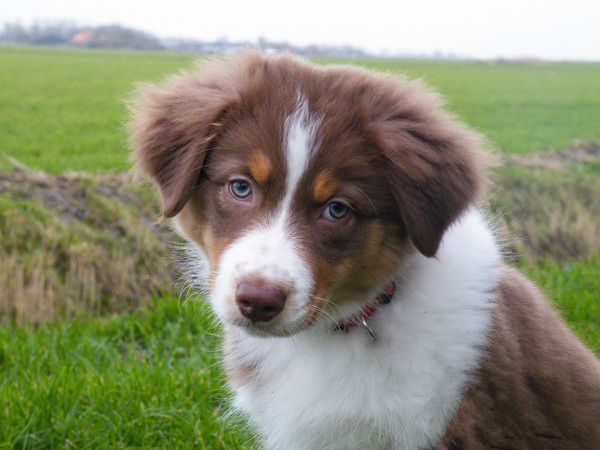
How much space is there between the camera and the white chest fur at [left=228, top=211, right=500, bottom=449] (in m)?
2.63

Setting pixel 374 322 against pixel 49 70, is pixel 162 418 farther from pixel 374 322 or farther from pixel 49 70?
pixel 49 70

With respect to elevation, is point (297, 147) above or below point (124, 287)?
above

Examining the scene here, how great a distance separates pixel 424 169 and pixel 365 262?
444 mm

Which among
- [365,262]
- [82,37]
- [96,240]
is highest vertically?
[365,262]

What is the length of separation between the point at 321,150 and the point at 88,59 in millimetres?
23179

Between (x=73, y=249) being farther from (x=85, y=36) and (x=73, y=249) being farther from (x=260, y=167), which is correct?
(x=85, y=36)

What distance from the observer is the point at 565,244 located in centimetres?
685

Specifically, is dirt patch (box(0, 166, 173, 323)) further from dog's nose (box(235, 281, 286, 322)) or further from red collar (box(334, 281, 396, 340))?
dog's nose (box(235, 281, 286, 322))

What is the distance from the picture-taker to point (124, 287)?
539 centimetres

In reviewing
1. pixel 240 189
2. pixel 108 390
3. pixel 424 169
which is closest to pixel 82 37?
pixel 108 390

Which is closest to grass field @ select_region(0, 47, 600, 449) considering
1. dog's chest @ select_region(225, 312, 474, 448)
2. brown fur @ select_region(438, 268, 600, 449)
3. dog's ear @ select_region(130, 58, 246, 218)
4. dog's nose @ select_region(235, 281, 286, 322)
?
dog's ear @ select_region(130, 58, 246, 218)

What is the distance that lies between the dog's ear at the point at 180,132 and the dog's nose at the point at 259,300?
2.06 feet

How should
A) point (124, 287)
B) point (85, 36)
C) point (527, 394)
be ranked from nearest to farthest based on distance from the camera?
1. point (527, 394)
2. point (124, 287)
3. point (85, 36)

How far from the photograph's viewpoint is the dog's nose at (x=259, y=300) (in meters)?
2.28
